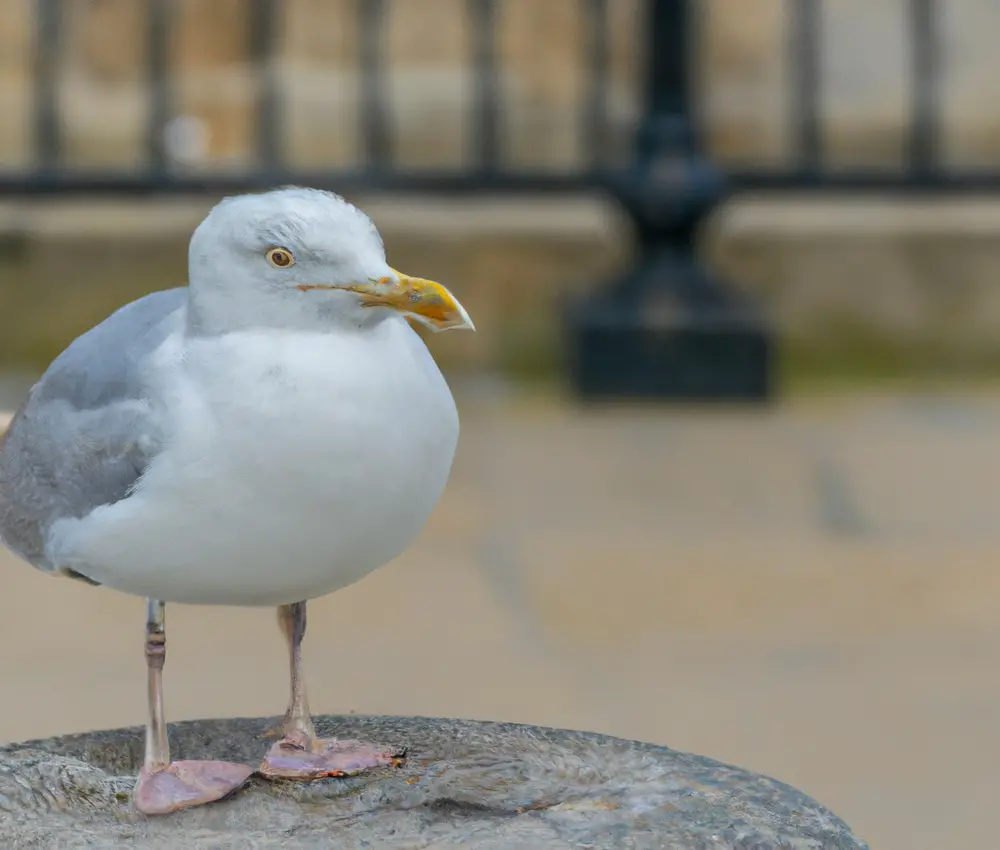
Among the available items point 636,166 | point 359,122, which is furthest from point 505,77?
point 636,166

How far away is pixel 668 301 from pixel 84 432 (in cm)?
317

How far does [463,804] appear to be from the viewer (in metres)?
1.57

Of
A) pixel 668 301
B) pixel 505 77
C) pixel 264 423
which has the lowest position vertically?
pixel 668 301

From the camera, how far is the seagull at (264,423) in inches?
56.9

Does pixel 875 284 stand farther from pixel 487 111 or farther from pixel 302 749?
pixel 302 749

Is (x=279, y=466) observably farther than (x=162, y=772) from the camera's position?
No

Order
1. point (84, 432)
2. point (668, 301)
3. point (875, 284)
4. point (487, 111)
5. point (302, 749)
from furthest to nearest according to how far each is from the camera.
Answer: point (487, 111), point (875, 284), point (668, 301), point (302, 749), point (84, 432)

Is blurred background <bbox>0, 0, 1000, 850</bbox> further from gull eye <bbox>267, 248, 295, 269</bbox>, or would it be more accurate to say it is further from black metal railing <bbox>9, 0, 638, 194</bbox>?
gull eye <bbox>267, 248, 295, 269</bbox>

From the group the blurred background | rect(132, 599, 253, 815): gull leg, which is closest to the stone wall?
the blurred background

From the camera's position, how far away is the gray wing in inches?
59.8

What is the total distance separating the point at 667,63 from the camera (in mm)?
4750

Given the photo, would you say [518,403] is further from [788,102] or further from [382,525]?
[382,525]

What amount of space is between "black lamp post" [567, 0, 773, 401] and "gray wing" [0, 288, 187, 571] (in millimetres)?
3070

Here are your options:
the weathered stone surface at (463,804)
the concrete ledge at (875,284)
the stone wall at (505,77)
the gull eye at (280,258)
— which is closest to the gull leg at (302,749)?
the weathered stone surface at (463,804)
